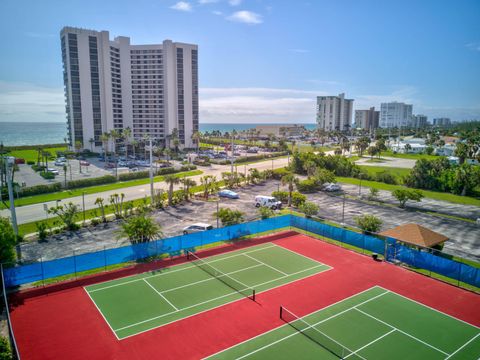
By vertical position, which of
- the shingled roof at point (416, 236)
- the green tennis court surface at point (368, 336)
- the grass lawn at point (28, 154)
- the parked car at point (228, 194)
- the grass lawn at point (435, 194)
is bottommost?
the green tennis court surface at point (368, 336)

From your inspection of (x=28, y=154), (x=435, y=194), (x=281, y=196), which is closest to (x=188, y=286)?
(x=281, y=196)

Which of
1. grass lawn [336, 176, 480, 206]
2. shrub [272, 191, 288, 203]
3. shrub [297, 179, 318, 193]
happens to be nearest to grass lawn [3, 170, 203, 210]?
shrub [272, 191, 288, 203]

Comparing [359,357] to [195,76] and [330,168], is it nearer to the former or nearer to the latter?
[330,168]

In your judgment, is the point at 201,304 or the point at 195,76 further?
the point at 195,76

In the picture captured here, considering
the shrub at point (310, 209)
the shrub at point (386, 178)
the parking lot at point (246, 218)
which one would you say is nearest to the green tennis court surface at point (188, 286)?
the parking lot at point (246, 218)

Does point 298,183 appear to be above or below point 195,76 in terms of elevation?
below

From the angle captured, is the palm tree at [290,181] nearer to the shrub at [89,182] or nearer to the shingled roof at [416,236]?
the shingled roof at [416,236]

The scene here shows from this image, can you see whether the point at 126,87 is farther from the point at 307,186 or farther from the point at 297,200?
the point at 297,200

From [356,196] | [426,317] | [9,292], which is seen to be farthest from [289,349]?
[356,196]
